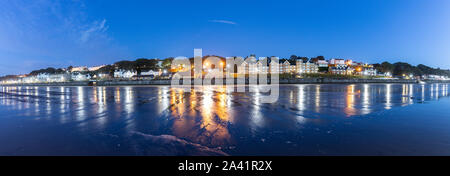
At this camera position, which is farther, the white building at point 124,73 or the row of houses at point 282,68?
the white building at point 124,73

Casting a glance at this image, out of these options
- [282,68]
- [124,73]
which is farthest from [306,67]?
[124,73]

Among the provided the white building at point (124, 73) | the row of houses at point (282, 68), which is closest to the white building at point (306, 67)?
the row of houses at point (282, 68)

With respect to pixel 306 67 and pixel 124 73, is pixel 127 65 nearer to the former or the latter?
pixel 124 73

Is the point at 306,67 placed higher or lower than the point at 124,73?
higher

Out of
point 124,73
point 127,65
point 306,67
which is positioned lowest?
point 124,73

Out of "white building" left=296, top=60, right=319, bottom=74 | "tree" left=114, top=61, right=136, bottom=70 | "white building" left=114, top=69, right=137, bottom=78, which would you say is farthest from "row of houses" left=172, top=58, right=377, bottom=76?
"white building" left=114, top=69, right=137, bottom=78

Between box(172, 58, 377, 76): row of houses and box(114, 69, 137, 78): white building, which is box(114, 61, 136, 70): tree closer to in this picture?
box(114, 69, 137, 78): white building

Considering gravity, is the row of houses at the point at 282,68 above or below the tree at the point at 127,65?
below

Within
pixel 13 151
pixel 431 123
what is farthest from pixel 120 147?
pixel 431 123

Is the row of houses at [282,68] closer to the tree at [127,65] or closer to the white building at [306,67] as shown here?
the white building at [306,67]

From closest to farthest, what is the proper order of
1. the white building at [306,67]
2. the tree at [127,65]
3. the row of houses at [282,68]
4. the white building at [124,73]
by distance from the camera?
the row of houses at [282,68], the white building at [306,67], the tree at [127,65], the white building at [124,73]

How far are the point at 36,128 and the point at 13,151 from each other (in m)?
2.13

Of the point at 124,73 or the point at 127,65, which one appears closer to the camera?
the point at 124,73

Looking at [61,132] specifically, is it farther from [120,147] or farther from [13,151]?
[120,147]
